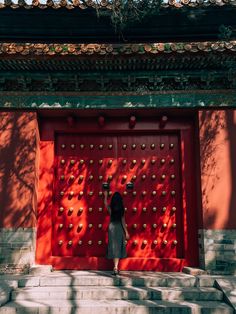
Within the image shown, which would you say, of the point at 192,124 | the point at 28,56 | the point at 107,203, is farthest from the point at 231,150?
the point at 28,56

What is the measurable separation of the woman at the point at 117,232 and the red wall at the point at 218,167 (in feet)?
4.70

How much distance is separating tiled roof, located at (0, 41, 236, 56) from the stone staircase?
359 cm

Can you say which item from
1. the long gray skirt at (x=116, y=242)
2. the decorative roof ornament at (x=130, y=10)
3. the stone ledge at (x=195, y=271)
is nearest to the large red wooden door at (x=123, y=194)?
the stone ledge at (x=195, y=271)

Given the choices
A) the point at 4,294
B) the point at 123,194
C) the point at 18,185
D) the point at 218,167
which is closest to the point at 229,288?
the point at 218,167

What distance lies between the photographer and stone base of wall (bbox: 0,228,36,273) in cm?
565

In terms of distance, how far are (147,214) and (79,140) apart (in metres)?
1.98

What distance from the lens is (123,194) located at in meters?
6.33

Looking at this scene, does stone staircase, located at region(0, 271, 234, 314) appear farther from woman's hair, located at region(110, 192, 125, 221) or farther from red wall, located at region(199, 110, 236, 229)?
red wall, located at region(199, 110, 236, 229)

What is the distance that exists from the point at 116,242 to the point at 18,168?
7.29 feet

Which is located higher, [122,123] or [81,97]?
[81,97]

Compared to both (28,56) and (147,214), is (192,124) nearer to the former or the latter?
(147,214)

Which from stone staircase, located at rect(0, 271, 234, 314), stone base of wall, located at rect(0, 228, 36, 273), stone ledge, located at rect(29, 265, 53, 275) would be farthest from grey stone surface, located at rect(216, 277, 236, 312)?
stone base of wall, located at rect(0, 228, 36, 273)

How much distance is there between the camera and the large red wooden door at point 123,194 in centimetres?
614

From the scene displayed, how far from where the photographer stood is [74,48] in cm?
535
